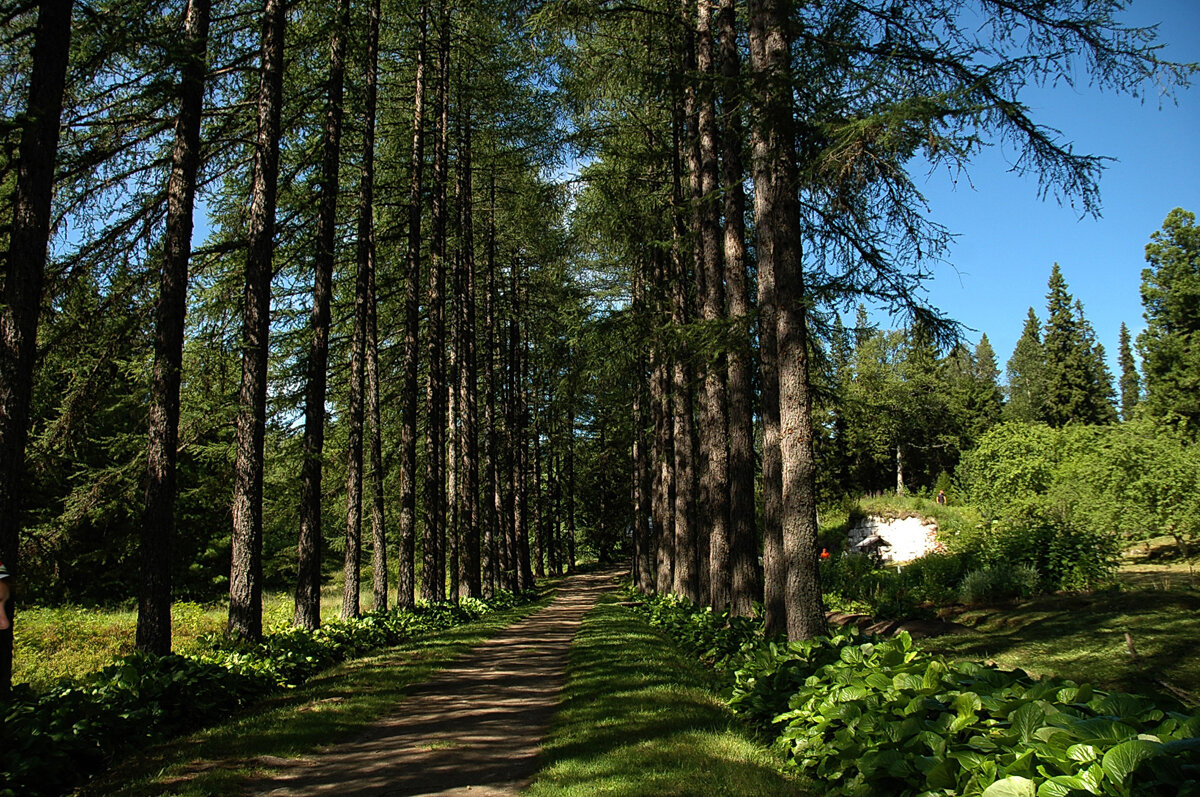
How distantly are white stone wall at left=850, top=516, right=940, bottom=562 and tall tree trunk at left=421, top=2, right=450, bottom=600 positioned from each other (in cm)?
2282

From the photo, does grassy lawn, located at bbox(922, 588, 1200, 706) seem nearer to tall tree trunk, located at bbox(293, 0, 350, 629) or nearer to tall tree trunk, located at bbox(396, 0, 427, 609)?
tall tree trunk, located at bbox(293, 0, 350, 629)

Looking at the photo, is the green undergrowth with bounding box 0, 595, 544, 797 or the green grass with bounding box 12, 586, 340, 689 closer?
the green undergrowth with bounding box 0, 595, 544, 797

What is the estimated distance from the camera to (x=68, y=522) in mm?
10078

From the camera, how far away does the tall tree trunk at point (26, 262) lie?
6.58 meters

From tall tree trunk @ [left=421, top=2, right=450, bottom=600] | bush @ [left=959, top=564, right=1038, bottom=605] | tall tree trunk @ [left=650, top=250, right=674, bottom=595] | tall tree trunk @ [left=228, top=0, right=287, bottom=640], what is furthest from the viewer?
tall tree trunk @ [left=650, top=250, right=674, bottom=595]

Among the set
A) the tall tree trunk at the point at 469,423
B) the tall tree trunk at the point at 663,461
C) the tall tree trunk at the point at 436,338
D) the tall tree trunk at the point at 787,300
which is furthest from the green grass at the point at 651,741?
the tall tree trunk at the point at 469,423

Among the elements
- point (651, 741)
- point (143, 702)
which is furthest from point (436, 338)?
point (651, 741)

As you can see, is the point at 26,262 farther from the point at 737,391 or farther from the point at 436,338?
the point at 436,338

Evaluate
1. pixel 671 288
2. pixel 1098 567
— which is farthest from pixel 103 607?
pixel 1098 567

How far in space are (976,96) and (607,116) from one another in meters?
14.1

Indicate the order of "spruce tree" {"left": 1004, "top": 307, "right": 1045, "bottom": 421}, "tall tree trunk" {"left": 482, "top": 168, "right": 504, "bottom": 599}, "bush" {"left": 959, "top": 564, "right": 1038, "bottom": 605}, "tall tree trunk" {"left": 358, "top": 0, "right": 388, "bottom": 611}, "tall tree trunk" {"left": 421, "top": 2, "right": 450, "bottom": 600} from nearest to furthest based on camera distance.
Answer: "tall tree trunk" {"left": 358, "top": 0, "right": 388, "bottom": 611}, "bush" {"left": 959, "top": 564, "right": 1038, "bottom": 605}, "tall tree trunk" {"left": 421, "top": 2, "right": 450, "bottom": 600}, "tall tree trunk" {"left": 482, "top": 168, "right": 504, "bottom": 599}, "spruce tree" {"left": 1004, "top": 307, "right": 1045, "bottom": 421}

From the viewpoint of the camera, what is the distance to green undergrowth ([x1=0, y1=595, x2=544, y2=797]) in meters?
5.34

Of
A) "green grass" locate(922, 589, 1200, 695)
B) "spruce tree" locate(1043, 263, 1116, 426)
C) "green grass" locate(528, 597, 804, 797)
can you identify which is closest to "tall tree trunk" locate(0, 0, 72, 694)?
"green grass" locate(528, 597, 804, 797)

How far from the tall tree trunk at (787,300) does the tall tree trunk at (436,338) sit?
13.2 metres
